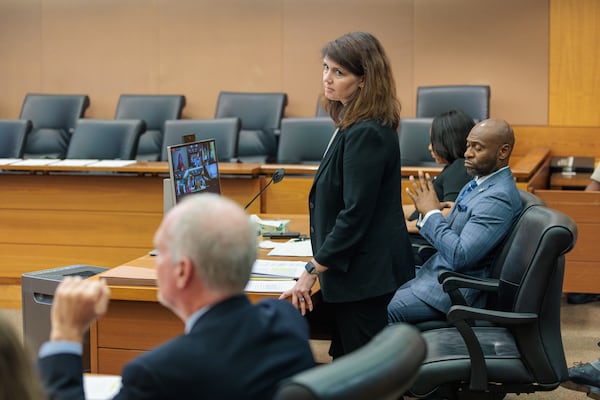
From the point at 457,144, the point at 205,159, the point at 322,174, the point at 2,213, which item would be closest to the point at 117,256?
the point at 2,213

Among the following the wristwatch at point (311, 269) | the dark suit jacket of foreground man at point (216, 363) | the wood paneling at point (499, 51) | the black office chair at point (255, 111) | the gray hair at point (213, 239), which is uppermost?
the wood paneling at point (499, 51)

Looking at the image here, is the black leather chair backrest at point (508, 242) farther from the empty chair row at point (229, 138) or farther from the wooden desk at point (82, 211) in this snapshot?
the empty chair row at point (229, 138)

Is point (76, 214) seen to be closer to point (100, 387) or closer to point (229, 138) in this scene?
point (229, 138)

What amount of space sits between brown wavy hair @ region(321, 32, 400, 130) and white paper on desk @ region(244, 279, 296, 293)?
20.7 inches

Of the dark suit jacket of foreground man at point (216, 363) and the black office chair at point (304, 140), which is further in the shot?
the black office chair at point (304, 140)

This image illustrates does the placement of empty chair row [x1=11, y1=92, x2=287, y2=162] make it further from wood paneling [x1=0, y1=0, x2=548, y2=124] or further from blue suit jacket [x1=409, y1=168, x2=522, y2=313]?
blue suit jacket [x1=409, y1=168, x2=522, y2=313]

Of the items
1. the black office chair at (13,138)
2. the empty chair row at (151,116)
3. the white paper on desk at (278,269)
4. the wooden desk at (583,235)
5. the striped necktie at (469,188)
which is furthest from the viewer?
the empty chair row at (151,116)

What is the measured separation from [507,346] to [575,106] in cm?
569

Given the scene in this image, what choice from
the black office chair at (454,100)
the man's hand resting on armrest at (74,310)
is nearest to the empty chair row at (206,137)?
the black office chair at (454,100)

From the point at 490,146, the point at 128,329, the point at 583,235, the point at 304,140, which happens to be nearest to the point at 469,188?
the point at 490,146

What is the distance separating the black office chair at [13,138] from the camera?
658cm

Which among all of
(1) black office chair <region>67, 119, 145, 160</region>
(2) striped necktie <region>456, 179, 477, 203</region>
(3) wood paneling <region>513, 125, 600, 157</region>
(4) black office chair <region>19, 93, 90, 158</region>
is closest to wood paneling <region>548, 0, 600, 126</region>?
(3) wood paneling <region>513, 125, 600, 157</region>

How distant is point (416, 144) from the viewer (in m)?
5.96

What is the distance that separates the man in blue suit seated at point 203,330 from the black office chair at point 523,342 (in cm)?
125
